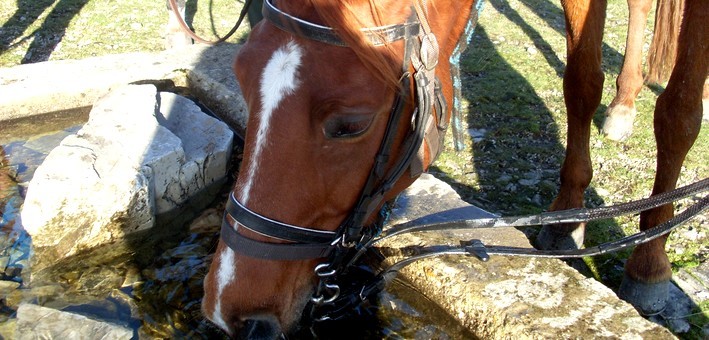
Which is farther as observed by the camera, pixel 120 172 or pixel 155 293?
pixel 120 172

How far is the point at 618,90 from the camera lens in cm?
467

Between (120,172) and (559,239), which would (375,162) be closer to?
(120,172)

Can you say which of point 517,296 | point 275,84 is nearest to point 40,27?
point 275,84

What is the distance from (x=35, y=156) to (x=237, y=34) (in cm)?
318

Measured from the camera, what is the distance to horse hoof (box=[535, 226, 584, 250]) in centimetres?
326

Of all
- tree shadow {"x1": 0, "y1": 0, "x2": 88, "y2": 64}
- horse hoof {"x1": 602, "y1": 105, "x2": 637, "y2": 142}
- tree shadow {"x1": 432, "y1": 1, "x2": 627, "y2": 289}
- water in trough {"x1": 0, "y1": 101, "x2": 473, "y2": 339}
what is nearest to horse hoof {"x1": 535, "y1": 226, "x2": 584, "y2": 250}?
tree shadow {"x1": 432, "y1": 1, "x2": 627, "y2": 289}

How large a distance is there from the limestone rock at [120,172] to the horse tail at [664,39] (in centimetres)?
314

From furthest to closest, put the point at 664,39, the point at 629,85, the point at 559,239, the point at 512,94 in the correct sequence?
the point at 512,94 < the point at 629,85 < the point at 664,39 < the point at 559,239

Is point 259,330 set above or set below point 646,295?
above

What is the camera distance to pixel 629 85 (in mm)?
4617

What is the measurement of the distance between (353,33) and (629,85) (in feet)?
11.8

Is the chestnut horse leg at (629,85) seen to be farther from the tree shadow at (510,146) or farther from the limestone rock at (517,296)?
the limestone rock at (517,296)

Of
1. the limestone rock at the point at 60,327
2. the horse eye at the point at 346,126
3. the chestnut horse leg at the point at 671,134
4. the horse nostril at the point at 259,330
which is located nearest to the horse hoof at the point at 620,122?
the chestnut horse leg at the point at 671,134

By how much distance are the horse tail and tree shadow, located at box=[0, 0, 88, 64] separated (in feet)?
17.4
